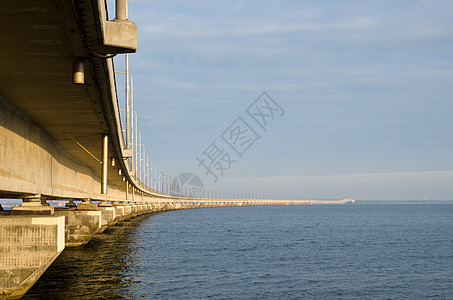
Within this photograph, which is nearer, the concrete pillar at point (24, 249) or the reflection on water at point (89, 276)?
the concrete pillar at point (24, 249)

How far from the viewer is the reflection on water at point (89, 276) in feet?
87.6

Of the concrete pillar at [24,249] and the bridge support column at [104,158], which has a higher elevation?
the bridge support column at [104,158]

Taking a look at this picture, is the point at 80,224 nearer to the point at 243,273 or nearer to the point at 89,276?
the point at 89,276

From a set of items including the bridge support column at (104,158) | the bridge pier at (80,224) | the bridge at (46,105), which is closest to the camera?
the bridge at (46,105)

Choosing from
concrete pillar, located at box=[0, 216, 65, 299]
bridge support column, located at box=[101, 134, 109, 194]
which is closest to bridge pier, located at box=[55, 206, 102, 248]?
bridge support column, located at box=[101, 134, 109, 194]

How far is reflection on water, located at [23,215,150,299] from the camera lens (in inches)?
1051

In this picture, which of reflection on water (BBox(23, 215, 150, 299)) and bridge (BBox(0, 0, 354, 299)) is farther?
reflection on water (BBox(23, 215, 150, 299))

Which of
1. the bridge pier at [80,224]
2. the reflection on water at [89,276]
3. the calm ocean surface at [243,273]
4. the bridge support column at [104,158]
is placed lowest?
the calm ocean surface at [243,273]

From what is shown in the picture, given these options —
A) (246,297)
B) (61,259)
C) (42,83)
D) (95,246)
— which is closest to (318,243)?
(95,246)

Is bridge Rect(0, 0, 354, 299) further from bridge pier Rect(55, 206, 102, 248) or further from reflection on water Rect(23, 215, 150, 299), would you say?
bridge pier Rect(55, 206, 102, 248)

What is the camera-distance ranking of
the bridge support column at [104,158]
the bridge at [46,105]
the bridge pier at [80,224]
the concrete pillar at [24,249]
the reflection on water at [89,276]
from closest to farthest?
the bridge at [46,105] < the concrete pillar at [24,249] < the reflection on water at [89,276] < the bridge support column at [104,158] < the bridge pier at [80,224]

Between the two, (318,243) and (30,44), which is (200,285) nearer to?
(30,44)

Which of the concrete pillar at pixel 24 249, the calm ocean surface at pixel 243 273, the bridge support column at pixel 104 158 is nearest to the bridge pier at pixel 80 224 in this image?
the calm ocean surface at pixel 243 273

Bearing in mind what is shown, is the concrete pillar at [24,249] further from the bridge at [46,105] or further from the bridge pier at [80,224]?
the bridge pier at [80,224]
